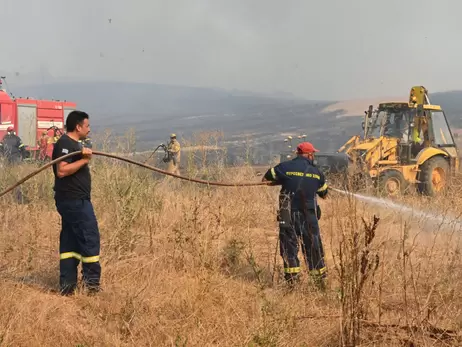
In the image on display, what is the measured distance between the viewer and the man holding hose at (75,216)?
13.6 ft

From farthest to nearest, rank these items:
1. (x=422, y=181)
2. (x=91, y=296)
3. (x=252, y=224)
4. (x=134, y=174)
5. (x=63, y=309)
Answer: (x=422, y=181) → (x=252, y=224) → (x=134, y=174) → (x=91, y=296) → (x=63, y=309)

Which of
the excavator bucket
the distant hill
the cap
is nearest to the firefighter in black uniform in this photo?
the cap

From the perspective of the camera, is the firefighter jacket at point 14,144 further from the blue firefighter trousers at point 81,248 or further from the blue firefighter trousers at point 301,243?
the blue firefighter trousers at point 301,243

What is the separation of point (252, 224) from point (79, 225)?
326 cm

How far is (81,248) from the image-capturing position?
418cm

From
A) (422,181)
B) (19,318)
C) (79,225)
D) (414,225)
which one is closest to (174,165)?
(422,181)

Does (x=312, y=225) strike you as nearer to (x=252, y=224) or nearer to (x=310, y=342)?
(x=310, y=342)

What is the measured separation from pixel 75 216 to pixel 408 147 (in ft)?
27.5

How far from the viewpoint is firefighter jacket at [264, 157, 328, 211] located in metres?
4.69

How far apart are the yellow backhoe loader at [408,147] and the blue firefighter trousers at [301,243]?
5787 millimetres

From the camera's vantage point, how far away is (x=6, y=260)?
4.94 metres

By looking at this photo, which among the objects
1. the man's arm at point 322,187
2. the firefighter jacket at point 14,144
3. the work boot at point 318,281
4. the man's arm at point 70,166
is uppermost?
the man's arm at point 70,166

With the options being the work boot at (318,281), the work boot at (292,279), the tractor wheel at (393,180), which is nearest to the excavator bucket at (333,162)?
the tractor wheel at (393,180)

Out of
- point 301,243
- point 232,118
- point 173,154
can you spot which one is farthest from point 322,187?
point 232,118
